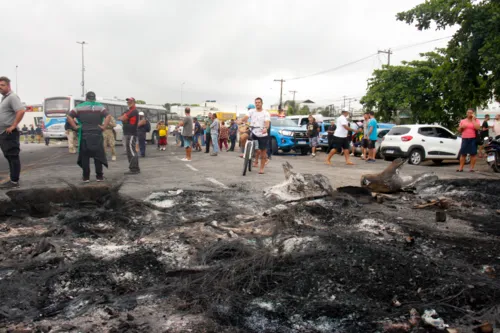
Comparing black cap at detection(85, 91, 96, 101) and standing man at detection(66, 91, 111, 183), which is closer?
standing man at detection(66, 91, 111, 183)

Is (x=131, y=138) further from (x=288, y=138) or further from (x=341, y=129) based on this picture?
(x=288, y=138)

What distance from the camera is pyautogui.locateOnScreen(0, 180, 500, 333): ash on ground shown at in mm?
2453

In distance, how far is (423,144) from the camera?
598 inches

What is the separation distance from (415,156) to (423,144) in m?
0.52

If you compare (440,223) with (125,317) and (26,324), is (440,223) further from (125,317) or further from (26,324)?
(26,324)

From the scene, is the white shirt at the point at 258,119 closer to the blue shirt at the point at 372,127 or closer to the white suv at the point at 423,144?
the blue shirt at the point at 372,127

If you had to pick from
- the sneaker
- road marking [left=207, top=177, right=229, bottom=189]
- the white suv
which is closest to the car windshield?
the white suv

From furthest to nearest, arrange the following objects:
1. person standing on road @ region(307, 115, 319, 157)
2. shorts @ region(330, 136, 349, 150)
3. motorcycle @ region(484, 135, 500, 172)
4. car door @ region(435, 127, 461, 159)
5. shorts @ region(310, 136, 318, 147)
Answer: shorts @ region(310, 136, 318, 147), person standing on road @ region(307, 115, 319, 157), car door @ region(435, 127, 461, 159), shorts @ region(330, 136, 349, 150), motorcycle @ region(484, 135, 500, 172)

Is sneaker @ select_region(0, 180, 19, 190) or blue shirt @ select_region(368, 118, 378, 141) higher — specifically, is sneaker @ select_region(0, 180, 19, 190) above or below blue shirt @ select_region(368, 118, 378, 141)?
below

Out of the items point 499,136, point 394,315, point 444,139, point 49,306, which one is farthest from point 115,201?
point 444,139

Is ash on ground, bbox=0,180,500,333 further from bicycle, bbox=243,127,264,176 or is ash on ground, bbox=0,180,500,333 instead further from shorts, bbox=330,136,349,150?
shorts, bbox=330,136,349,150

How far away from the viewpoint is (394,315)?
2.48 metres

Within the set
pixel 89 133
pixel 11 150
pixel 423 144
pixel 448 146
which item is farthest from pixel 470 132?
pixel 11 150

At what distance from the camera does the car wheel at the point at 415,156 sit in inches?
600
